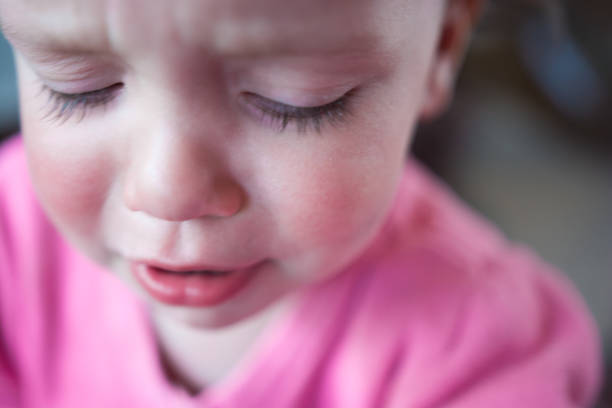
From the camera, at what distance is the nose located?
302 millimetres

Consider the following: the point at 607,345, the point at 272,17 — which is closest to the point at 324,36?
the point at 272,17

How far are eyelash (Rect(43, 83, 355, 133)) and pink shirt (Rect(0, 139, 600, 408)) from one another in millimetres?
229

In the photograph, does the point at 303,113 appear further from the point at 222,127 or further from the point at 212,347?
the point at 212,347

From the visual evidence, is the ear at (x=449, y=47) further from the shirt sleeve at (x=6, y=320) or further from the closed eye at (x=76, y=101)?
the shirt sleeve at (x=6, y=320)

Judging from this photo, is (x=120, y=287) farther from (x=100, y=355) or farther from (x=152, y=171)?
(x=152, y=171)

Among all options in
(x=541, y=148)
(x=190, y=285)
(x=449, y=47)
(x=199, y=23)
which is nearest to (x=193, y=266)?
(x=190, y=285)

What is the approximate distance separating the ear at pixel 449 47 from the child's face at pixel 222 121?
6 cm

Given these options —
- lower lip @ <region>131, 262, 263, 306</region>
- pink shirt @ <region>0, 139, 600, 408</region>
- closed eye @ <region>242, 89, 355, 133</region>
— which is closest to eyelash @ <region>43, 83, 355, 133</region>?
closed eye @ <region>242, 89, 355, 133</region>

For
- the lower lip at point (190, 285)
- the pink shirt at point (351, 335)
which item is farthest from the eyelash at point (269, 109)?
the pink shirt at point (351, 335)

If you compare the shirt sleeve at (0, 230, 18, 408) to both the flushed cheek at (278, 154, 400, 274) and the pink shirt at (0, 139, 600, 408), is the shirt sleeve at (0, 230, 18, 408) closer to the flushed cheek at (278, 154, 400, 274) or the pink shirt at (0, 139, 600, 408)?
the pink shirt at (0, 139, 600, 408)

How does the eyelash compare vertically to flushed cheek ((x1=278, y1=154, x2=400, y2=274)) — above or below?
above

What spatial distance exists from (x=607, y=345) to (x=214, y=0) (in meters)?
0.90

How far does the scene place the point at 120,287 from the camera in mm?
562

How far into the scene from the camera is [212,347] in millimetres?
533
